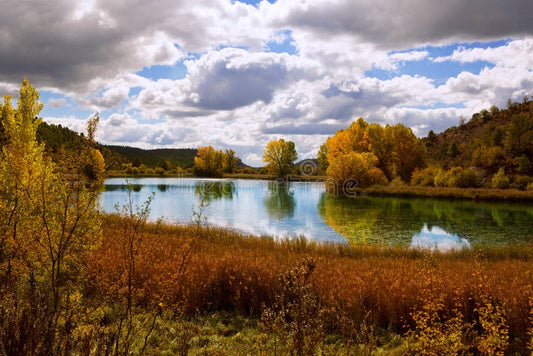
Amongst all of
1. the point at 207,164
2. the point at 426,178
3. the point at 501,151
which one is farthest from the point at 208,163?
the point at 501,151

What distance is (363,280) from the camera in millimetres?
7355

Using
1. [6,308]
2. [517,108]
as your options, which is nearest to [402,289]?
[6,308]

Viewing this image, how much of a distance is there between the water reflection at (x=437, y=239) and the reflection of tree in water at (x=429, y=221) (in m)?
0.43

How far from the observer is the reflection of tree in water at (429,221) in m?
19.2

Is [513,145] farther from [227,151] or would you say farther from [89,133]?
[227,151]

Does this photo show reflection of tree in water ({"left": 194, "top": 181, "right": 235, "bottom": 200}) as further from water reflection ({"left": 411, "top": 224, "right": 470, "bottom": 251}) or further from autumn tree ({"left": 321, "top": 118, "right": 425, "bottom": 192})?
autumn tree ({"left": 321, "top": 118, "right": 425, "bottom": 192})

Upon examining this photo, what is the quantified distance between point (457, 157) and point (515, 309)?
7029cm

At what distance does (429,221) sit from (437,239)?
20.0ft

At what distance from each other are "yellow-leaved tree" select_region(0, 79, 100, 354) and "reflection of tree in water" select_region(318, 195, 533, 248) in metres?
14.5

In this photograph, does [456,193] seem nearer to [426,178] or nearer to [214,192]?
[426,178]

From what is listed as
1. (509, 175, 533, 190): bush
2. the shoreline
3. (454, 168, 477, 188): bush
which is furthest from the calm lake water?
(454, 168, 477, 188): bush

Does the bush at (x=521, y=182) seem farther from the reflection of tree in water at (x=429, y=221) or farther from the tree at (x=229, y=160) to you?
the tree at (x=229, y=160)

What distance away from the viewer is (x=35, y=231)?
5445 mm

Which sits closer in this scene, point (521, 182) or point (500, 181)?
point (521, 182)
